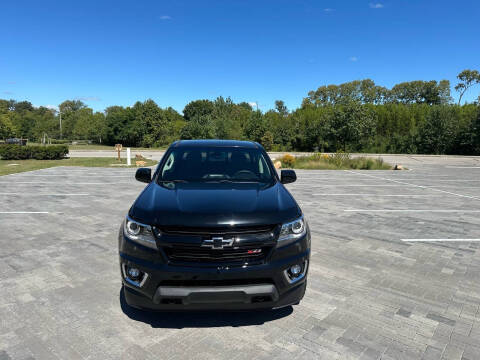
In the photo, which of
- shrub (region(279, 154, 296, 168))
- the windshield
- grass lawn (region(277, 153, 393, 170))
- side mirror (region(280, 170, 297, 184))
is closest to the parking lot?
side mirror (region(280, 170, 297, 184))

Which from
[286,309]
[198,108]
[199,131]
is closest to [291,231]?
[286,309]

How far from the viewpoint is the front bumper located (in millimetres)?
2615

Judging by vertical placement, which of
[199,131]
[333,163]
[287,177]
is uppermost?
[199,131]

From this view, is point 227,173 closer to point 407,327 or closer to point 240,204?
point 240,204

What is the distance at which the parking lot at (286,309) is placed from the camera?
278cm

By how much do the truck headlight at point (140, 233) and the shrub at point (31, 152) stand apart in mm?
24905

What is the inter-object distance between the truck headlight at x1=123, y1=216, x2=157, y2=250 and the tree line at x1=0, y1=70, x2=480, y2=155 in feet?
138

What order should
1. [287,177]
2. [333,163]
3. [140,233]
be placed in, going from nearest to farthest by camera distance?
[140,233] < [287,177] < [333,163]

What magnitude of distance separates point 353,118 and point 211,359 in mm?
49994

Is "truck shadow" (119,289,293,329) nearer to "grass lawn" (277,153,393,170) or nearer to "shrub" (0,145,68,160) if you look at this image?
"grass lawn" (277,153,393,170)

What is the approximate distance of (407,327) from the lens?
10.3 feet

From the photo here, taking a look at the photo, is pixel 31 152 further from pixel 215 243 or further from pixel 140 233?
pixel 215 243

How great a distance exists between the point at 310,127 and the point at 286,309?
184 ft

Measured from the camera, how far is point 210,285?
8.63 ft
